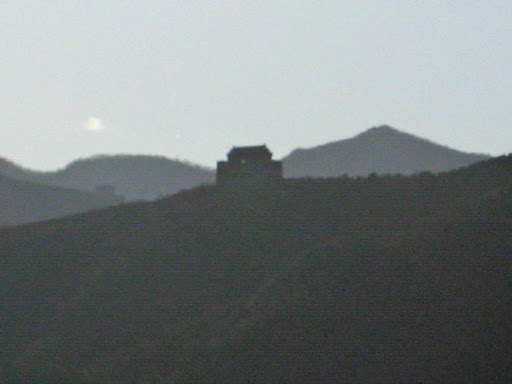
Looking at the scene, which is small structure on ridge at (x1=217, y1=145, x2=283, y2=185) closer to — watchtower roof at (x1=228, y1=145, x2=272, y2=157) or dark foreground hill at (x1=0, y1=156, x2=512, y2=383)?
watchtower roof at (x1=228, y1=145, x2=272, y2=157)

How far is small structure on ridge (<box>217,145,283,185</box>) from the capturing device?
61469mm

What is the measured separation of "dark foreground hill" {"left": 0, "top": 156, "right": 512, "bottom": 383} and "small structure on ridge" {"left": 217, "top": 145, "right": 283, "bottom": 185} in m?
0.93

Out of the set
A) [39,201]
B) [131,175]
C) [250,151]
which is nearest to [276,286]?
[250,151]

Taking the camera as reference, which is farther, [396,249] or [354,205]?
[354,205]

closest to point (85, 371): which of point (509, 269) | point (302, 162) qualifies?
point (509, 269)

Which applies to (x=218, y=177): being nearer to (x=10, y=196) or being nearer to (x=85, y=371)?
(x=85, y=371)

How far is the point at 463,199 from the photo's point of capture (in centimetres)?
5334

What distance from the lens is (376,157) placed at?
140250 mm

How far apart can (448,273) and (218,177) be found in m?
24.3

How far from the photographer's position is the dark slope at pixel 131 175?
153500mm

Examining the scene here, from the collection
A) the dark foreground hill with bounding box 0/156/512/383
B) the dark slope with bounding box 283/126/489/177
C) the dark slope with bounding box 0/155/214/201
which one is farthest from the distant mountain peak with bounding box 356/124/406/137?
the dark foreground hill with bounding box 0/156/512/383

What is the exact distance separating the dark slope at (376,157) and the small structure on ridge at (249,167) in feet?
238

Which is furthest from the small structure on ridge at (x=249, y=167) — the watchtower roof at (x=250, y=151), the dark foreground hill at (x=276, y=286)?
the dark foreground hill at (x=276, y=286)

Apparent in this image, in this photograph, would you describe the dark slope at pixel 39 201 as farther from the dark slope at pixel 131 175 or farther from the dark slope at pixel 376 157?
the dark slope at pixel 376 157
